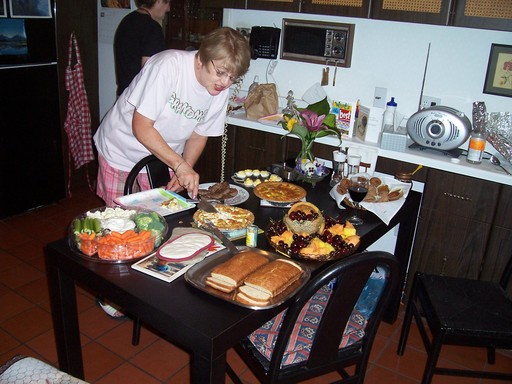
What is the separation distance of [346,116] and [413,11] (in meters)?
0.66

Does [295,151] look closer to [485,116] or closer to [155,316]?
[485,116]

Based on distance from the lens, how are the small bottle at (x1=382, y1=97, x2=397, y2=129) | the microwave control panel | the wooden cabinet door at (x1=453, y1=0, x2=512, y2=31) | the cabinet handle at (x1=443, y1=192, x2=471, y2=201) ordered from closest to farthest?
the wooden cabinet door at (x1=453, y1=0, x2=512, y2=31) → the cabinet handle at (x1=443, y1=192, x2=471, y2=201) → the small bottle at (x1=382, y1=97, x2=397, y2=129) → the microwave control panel

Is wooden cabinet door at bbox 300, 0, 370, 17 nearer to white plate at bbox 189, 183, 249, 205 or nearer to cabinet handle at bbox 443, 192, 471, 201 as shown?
cabinet handle at bbox 443, 192, 471, 201

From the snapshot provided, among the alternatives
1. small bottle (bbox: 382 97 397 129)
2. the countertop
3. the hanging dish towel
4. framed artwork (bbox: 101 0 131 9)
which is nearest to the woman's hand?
the countertop

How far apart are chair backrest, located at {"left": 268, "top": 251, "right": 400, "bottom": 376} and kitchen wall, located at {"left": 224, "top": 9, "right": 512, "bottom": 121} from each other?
5.65 feet

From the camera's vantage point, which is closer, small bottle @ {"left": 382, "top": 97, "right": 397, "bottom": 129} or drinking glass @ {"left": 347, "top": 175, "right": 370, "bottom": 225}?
drinking glass @ {"left": 347, "top": 175, "right": 370, "bottom": 225}

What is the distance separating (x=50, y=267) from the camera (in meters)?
1.48

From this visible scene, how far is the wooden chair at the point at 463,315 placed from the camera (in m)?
1.74

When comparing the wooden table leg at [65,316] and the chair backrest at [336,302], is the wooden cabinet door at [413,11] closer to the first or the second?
the chair backrest at [336,302]

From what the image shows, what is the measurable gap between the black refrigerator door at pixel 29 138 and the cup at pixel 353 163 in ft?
7.03

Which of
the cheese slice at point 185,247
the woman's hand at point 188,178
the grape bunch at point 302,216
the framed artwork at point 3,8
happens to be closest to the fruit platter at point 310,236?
the grape bunch at point 302,216

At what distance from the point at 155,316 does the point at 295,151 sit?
182 centimetres

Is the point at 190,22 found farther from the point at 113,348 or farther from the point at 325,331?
the point at 325,331

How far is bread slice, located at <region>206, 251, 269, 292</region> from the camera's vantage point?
129cm
